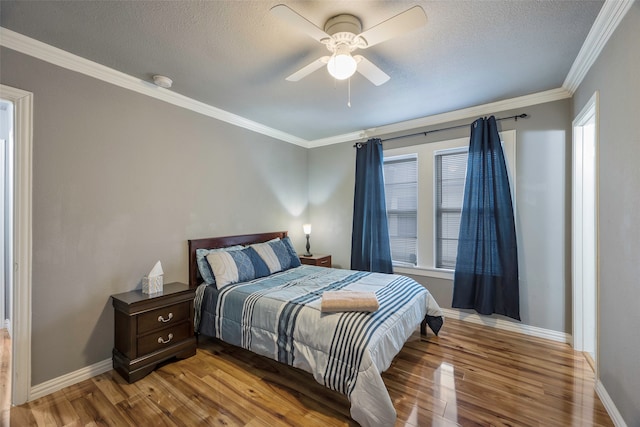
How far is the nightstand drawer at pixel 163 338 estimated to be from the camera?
2323 millimetres

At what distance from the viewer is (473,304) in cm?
331

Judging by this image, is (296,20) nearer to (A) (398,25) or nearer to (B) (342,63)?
(B) (342,63)

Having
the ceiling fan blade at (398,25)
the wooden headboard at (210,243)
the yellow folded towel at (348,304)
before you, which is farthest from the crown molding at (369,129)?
the yellow folded towel at (348,304)

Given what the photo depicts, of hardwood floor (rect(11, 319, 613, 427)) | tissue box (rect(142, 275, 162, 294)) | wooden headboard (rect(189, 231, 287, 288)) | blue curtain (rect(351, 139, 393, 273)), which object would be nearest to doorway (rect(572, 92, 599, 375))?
hardwood floor (rect(11, 319, 613, 427))

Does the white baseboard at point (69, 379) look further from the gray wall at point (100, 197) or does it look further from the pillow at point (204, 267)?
the pillow at point (204, 267)

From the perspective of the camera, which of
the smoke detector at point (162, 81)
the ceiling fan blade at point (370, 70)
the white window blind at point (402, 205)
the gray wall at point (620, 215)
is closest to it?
the gray wall at point (620, 215)

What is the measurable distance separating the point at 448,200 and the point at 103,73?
12.9 feet

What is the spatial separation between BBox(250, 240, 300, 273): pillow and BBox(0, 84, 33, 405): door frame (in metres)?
1.93

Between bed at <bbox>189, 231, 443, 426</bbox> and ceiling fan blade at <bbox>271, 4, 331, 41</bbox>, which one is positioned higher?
ceiling fan blade at <bbox>271, 4, 331, 41</bbox>

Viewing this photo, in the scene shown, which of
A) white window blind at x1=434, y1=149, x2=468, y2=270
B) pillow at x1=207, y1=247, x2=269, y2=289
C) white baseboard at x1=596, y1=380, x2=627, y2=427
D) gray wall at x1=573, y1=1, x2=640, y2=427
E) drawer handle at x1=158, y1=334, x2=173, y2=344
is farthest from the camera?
white window blind at x1=434, y1=149, x2=468, y2=270

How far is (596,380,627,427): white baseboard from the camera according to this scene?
1.72 metres

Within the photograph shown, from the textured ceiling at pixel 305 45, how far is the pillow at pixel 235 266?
67.8 inches

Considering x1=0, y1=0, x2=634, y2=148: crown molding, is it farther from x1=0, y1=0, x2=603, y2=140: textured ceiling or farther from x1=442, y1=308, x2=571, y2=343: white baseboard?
x1=442, y1=308, x2=571, y2=343: white baseboard

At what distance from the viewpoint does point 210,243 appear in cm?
325
